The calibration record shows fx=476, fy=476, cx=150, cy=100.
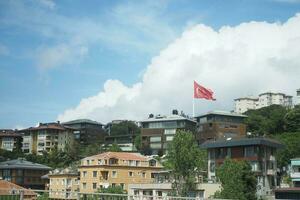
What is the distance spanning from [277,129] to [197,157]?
54.0 m

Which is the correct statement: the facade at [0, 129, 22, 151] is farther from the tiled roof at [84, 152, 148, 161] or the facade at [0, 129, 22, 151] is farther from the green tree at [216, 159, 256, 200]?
the green tree at [216, 159, 256, 200]

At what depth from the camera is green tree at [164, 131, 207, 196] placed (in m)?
57.3

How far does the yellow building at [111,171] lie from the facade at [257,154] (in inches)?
688


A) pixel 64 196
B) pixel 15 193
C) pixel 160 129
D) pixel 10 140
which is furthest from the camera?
pixel 10 140

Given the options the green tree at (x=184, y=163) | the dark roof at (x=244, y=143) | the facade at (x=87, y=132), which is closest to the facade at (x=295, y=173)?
the dark roof at (x=244, y=143)

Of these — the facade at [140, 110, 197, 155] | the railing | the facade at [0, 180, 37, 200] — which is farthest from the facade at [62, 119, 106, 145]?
the railing

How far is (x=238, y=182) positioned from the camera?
47406 mm

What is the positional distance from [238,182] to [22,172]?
202 ft

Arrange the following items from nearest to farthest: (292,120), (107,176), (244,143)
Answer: (244,143)
(107,176)
(292,120)

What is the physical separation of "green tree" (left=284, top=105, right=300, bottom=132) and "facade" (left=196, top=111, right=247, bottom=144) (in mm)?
9938

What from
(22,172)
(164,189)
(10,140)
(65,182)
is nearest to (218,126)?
(65,182)

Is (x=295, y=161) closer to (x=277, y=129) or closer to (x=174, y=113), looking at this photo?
(x=277, y=129)

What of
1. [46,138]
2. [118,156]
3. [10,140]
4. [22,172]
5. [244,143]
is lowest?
[22,172]

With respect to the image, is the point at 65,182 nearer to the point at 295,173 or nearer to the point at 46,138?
the point at 295,173
